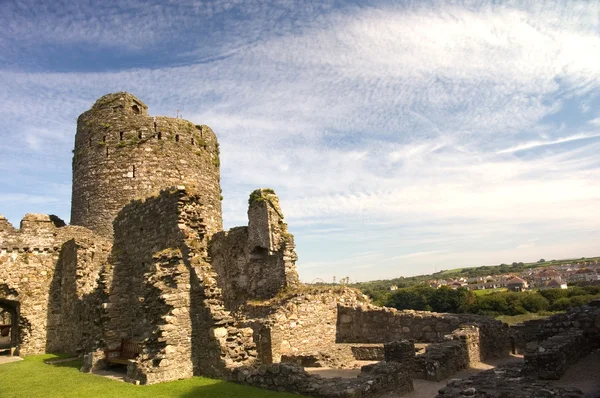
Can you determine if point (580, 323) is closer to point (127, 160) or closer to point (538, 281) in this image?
point (127, 160)

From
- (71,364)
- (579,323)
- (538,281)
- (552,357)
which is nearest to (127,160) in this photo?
(71,364)

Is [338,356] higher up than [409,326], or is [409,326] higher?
[409,326]

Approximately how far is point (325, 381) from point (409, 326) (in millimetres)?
9116

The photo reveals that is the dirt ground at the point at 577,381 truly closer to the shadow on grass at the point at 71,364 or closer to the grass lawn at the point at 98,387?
the grass lawn at the point at 98,387

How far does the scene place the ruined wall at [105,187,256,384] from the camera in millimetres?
10758

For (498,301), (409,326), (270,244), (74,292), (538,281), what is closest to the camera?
(409,326)

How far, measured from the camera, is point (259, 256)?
19125 mm

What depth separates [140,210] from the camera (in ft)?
48.2

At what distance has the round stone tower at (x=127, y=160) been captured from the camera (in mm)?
20734

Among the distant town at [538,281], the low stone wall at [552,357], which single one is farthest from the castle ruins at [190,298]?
the distant town at [538,281]

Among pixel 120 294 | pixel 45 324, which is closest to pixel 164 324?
pixel 120 294

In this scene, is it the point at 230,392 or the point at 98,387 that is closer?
the point at 230,392

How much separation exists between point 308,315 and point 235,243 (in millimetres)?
5283

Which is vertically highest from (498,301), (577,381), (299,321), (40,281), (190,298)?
(40,281)
